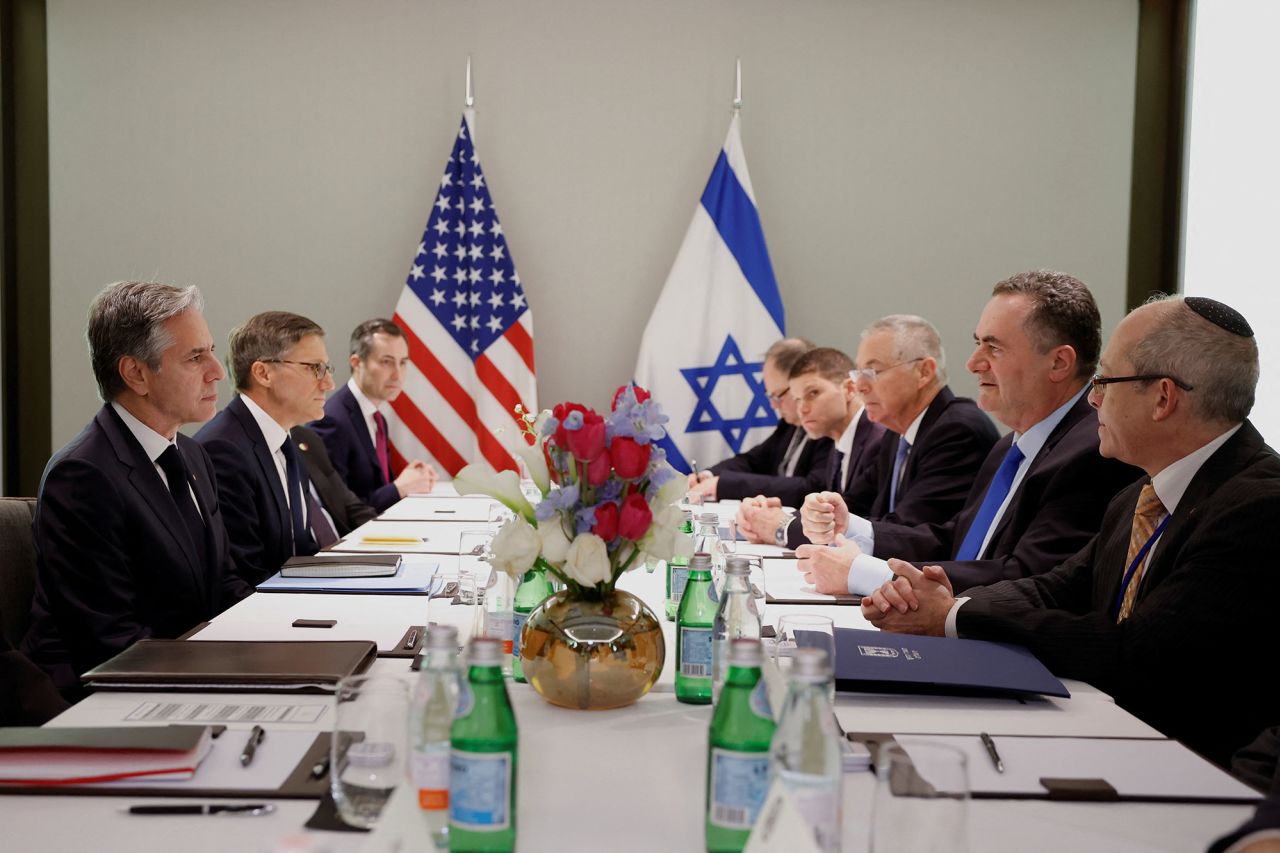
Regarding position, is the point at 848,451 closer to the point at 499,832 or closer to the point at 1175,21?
the point at 1175,21

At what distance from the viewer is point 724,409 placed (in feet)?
20.2

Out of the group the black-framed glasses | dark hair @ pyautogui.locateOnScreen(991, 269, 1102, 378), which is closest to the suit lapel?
the black-framed glasses

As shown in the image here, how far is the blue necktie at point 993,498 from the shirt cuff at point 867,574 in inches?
24.0

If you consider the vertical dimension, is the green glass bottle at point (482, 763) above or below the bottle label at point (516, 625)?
above

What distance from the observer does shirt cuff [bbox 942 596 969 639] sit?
2.14m

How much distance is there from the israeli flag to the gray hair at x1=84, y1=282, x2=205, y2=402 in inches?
140

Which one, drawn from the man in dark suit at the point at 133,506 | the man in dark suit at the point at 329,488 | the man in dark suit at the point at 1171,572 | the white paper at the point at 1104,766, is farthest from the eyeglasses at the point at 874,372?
the white paper at the point at 1104,766

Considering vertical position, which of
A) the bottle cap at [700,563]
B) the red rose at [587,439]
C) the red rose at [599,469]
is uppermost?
the red rose at [587,439]

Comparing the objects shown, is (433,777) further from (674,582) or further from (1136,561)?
(1136,561)

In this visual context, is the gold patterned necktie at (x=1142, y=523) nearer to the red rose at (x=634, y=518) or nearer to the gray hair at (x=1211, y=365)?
the gray hair at (x=1211, y=365)

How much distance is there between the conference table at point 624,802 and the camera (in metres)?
1.18

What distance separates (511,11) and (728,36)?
1187 millimetres

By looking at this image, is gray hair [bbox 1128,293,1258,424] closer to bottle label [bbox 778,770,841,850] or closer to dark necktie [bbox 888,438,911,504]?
bottle label [bbox 778,770,841,850]

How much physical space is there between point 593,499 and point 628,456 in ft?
0.30
